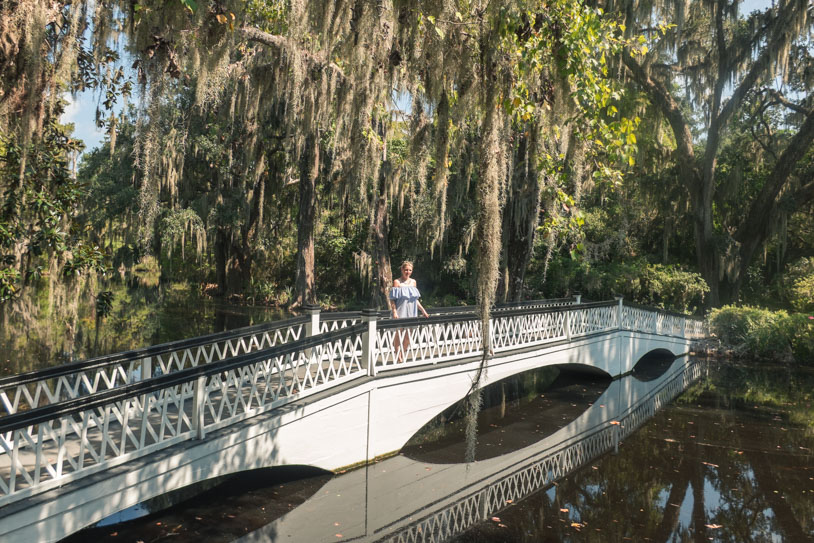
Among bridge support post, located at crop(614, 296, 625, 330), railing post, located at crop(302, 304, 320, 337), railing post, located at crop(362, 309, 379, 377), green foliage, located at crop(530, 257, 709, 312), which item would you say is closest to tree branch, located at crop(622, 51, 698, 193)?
green foliage, located at crop(530, 257, 709, 312)

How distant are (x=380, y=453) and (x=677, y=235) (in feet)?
84.8

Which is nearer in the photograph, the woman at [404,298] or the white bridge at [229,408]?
the white bridge at [229,408]

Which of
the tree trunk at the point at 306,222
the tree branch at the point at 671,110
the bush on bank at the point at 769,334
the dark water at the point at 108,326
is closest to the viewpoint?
the dark water at the point at 108,326

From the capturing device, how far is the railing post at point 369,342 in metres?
8.45

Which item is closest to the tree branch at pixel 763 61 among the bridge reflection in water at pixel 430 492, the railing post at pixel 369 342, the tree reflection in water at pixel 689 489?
the tree reflection in water at pixel 689 489

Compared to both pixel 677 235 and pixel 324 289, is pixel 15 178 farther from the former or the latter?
pixel 677 235

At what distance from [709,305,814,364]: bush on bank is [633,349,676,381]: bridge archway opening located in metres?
2.26

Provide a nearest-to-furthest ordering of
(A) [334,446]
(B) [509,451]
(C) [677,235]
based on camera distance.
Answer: (A) [334,446], (B) [509,451], (C) [677,235]

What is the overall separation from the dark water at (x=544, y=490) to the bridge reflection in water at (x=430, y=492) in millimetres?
21

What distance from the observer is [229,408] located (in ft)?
21.1

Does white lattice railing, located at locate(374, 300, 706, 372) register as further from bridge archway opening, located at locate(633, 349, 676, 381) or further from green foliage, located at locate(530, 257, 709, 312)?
green foliage, located at locate(530, 257, 709, 312)

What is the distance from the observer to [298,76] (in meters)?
10.0

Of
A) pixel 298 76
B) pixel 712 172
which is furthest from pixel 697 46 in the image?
pixel 298 76

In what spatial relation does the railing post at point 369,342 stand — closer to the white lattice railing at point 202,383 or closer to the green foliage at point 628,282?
the white lattice railing at point 202,383
